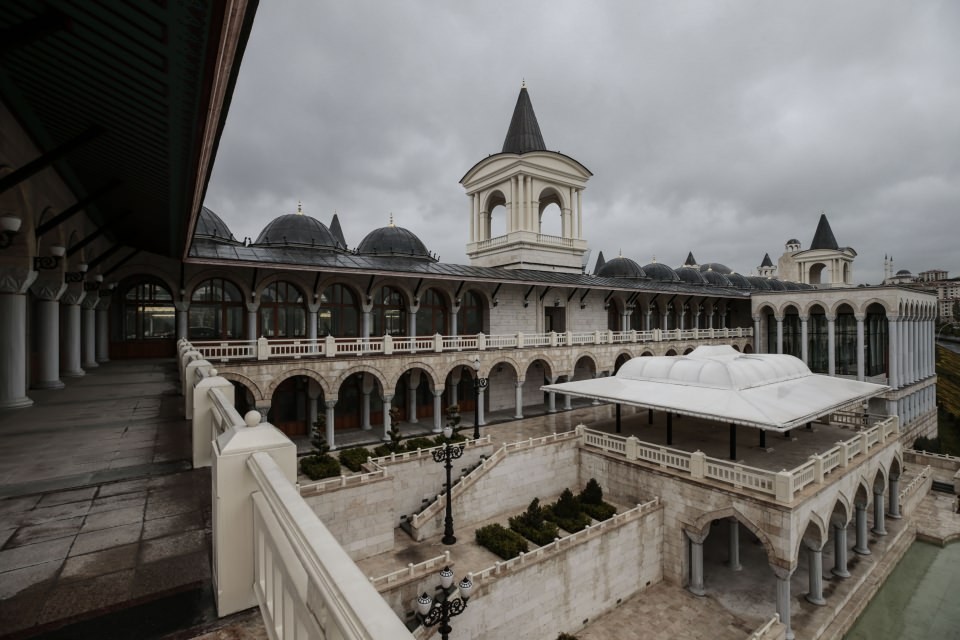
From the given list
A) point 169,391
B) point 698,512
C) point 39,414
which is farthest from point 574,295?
point 39,414

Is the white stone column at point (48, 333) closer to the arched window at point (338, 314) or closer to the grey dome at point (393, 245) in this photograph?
the arched window at point (338, 314)

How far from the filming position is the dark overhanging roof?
356 centimetres

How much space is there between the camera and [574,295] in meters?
28.5

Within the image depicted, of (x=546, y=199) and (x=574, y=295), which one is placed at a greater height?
(x=546, y=199)

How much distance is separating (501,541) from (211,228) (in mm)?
19087

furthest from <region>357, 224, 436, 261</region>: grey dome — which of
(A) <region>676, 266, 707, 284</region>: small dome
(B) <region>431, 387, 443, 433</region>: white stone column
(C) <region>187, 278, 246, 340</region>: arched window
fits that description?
(A) <region>676, 266, 707, 284</region>: small dome

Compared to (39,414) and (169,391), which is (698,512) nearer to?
(169,391)

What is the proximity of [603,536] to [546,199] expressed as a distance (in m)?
26.3

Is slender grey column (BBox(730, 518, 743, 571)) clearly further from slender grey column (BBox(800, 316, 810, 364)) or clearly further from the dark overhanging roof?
slender grey column (BBox(800, 316, 810, 364))

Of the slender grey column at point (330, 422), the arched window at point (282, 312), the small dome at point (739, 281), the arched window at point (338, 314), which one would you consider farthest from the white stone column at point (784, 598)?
the small dome at point (739, 281)

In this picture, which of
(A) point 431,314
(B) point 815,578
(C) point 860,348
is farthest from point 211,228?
(C) point 860,348

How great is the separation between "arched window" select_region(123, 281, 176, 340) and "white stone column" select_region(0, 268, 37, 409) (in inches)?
391

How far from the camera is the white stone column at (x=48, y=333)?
10.4 metres

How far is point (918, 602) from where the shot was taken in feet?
51.4
